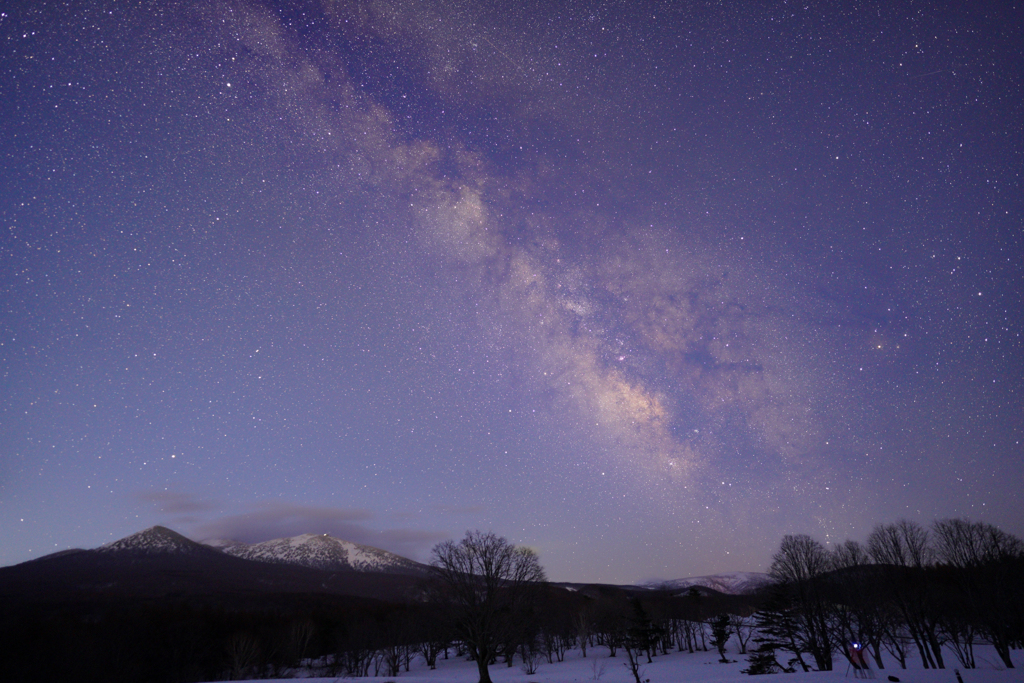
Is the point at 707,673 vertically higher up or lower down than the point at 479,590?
lower down

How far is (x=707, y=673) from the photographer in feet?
207

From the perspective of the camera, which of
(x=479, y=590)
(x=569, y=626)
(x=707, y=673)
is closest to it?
(x=479, y=590)

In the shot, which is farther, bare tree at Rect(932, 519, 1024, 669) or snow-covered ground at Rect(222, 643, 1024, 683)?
bare tree at Rect(932, 519, 1024, 669)

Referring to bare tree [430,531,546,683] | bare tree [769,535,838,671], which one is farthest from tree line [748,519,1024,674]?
bare tree [430,531,546,683]

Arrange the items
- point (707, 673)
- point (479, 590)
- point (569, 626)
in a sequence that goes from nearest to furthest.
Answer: point (479, 590) → point (707, 673) → point (569, 626)

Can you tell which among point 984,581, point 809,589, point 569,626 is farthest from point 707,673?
point 569,626

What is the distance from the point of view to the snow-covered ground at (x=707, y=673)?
31.0m

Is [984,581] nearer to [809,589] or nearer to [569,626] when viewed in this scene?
[809,589]

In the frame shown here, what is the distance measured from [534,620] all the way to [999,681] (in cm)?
8346

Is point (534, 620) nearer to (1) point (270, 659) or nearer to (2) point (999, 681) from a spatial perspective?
(1) point (270, 659)

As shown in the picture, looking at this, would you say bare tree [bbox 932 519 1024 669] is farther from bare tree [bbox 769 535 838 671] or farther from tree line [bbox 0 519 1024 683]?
bare tree [bbox 769 535 838 671]

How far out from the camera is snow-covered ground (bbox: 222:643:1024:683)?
31.0 meters

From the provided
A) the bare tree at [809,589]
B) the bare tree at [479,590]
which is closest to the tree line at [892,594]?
the bare tree at [809,589]

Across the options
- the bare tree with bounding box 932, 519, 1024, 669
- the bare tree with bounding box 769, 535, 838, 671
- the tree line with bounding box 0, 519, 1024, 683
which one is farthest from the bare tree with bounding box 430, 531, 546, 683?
the bare tree with bounding box 932, 519, 1024, 669
